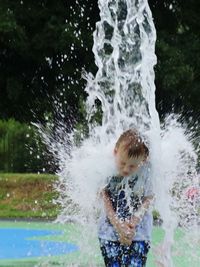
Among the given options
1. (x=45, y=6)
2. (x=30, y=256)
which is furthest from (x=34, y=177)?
(x=45, y=6)

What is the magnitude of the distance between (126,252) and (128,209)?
0.22 meters

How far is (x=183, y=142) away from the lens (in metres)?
5.08

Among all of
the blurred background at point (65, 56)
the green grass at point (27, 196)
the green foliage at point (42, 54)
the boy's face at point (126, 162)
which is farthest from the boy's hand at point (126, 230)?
the green foliage at point (42, 54)

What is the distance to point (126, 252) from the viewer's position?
14.4 feet

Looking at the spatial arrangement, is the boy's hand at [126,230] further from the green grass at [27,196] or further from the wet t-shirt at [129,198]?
the green grass at [27,196]

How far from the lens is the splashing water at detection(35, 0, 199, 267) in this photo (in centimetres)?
471

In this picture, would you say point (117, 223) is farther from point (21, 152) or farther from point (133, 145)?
point (21, 152)

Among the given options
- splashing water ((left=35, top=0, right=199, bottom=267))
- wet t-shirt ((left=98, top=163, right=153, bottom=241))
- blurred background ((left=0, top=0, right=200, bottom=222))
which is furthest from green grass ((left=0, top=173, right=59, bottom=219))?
wet t-shirt ((left=98, top=163, right=153, bottom=241))

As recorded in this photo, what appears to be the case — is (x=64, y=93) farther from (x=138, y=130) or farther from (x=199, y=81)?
(x=138, y=130)

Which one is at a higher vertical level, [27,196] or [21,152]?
[21,152]

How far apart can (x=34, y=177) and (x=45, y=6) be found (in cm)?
868

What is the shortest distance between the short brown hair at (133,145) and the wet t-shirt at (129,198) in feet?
0.32

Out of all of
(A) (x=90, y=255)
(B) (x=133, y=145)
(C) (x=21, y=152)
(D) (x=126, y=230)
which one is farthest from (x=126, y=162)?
(C) (x=21, y=152)

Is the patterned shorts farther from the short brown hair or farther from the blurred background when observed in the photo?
the blurred background
